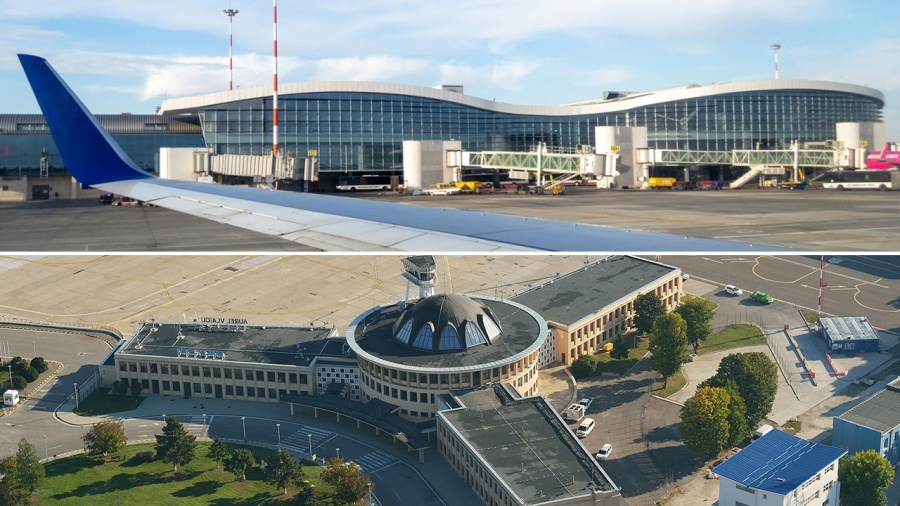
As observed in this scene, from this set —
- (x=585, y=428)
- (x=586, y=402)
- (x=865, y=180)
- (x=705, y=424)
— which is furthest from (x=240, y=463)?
(x=865, y=180)

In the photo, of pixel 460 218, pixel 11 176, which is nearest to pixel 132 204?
pixel 11 176

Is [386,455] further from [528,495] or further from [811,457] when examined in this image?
[811,457]

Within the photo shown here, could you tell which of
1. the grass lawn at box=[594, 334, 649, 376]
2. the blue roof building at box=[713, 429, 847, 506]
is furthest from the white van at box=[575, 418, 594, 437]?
the grass lawn at box=[594, 334, 649, 376]

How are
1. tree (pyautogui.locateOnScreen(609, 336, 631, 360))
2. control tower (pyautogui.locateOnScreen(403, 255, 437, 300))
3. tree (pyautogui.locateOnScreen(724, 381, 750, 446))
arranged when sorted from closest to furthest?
tree (pyautogui.locateOnScreen(724, 381, 750, 446)) → tree (pyautogui.locateOnScreen(609, 336, 631, 360)) → control tower (pyautogui.locateOnScreen(403, 255, 437, 300))

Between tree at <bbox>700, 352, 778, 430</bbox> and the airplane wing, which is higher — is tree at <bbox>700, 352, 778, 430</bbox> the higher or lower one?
the lower one

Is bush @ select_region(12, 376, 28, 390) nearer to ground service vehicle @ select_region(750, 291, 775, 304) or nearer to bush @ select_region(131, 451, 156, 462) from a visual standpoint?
bush @ select_region(131, 451, 156, 462)
